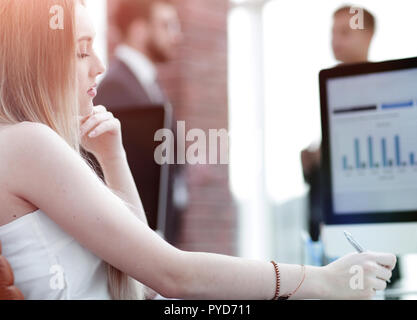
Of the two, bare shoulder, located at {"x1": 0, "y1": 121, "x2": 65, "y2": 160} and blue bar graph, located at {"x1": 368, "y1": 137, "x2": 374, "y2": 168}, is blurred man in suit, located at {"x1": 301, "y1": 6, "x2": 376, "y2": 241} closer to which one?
blue bar graph, located at {"x1": 368, "y1": 137, "x2": 374, "y2": 168}

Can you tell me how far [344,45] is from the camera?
1502 mm

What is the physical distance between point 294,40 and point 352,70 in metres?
1.55

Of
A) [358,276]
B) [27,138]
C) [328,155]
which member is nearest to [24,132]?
[27,138]

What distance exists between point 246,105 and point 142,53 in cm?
74

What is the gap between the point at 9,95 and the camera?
785 mm

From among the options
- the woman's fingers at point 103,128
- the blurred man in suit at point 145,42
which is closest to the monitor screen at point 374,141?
the woman's fingers at point 103,128

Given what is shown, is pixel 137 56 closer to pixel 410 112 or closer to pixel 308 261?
pixel 308 261

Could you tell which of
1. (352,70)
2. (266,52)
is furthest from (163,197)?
(266,52)

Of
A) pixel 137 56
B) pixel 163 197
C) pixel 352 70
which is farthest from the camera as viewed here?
pixel 137 56

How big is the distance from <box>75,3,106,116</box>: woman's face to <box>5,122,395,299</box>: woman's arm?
0.43 ft

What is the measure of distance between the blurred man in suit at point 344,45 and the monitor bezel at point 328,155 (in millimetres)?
110

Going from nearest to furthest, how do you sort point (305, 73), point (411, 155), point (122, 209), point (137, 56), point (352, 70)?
1. point (122, 209)
2. point (411, 155)
3. point (352, 70)
4. point (137, 56)
5. point (305, 73)

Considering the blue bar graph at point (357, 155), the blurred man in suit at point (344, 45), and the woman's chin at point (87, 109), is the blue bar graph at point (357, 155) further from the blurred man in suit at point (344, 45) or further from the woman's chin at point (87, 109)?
the woman's chin at point (87, 109)

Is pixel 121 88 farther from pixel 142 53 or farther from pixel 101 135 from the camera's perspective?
pixel 101 135
